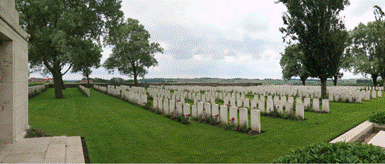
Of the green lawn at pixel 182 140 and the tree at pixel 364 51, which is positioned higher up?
the tree at pixel 364 51

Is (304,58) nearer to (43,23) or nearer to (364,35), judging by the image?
(43,23)

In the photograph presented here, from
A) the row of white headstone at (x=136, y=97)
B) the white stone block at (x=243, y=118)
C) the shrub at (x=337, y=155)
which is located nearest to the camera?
the shrub at (x=337, y=155)

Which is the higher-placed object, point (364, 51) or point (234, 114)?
point (364, 51)

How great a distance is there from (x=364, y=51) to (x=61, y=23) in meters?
40.6

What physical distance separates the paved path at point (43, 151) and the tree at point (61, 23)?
528 inches

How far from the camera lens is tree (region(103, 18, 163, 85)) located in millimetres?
37094

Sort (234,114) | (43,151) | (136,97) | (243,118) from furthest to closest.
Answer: (136,97) → (234,114) → (243,118) → (43,151)

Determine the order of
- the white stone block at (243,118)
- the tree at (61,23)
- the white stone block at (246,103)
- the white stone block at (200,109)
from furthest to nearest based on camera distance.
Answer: the tree at (61,23) < the white stone block at (246,103) < the white stone block at (200,109) < the white stone block at (243,118)

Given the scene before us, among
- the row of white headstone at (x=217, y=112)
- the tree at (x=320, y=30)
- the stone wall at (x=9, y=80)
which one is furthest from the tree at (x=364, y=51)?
the stone wall at (x=9, y=80)

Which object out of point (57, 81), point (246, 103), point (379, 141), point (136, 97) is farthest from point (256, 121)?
point (57, 81)

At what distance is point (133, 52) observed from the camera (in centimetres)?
3812

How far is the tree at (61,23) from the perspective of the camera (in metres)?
17.4

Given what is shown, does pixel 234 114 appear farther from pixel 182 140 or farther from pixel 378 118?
pixel 378 118

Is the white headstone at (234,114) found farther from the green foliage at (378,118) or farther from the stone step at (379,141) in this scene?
the green foliage at (378,118)
